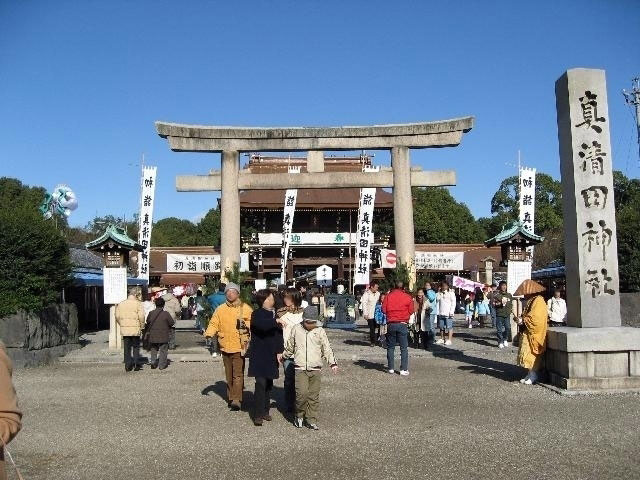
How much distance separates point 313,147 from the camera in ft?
59.7

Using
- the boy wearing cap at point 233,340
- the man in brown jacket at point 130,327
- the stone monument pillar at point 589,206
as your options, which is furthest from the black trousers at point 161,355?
the stone monument pillar at point 589,206

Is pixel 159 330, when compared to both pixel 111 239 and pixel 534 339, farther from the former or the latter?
pixel 534 339

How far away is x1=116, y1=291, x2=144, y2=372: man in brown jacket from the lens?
11750mm

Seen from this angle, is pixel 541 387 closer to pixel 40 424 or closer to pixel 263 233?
pixel 40 424

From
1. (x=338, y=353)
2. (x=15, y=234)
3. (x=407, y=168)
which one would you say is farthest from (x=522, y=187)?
(x=15, y=234)

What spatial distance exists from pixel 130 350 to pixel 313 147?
8.79 m

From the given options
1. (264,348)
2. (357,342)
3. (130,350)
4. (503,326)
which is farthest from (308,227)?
(264,348)

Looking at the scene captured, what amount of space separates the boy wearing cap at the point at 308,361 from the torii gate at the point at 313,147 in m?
10.8

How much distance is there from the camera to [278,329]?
7375 mm

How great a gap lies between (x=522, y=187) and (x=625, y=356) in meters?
14.5

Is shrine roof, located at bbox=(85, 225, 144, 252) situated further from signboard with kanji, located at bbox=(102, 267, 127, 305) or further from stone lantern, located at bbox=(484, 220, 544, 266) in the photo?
stone lantern, located at bbox=(484, 220, 544, 266)

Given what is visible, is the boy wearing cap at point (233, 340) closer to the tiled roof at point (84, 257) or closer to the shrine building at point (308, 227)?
the tiled roof at point (84, 257)

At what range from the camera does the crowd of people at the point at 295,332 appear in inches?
280

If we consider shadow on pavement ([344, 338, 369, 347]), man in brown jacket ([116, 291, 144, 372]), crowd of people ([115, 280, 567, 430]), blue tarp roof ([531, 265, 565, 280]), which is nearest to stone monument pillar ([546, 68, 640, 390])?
crowd of people ([115, 280, 567, 430])
